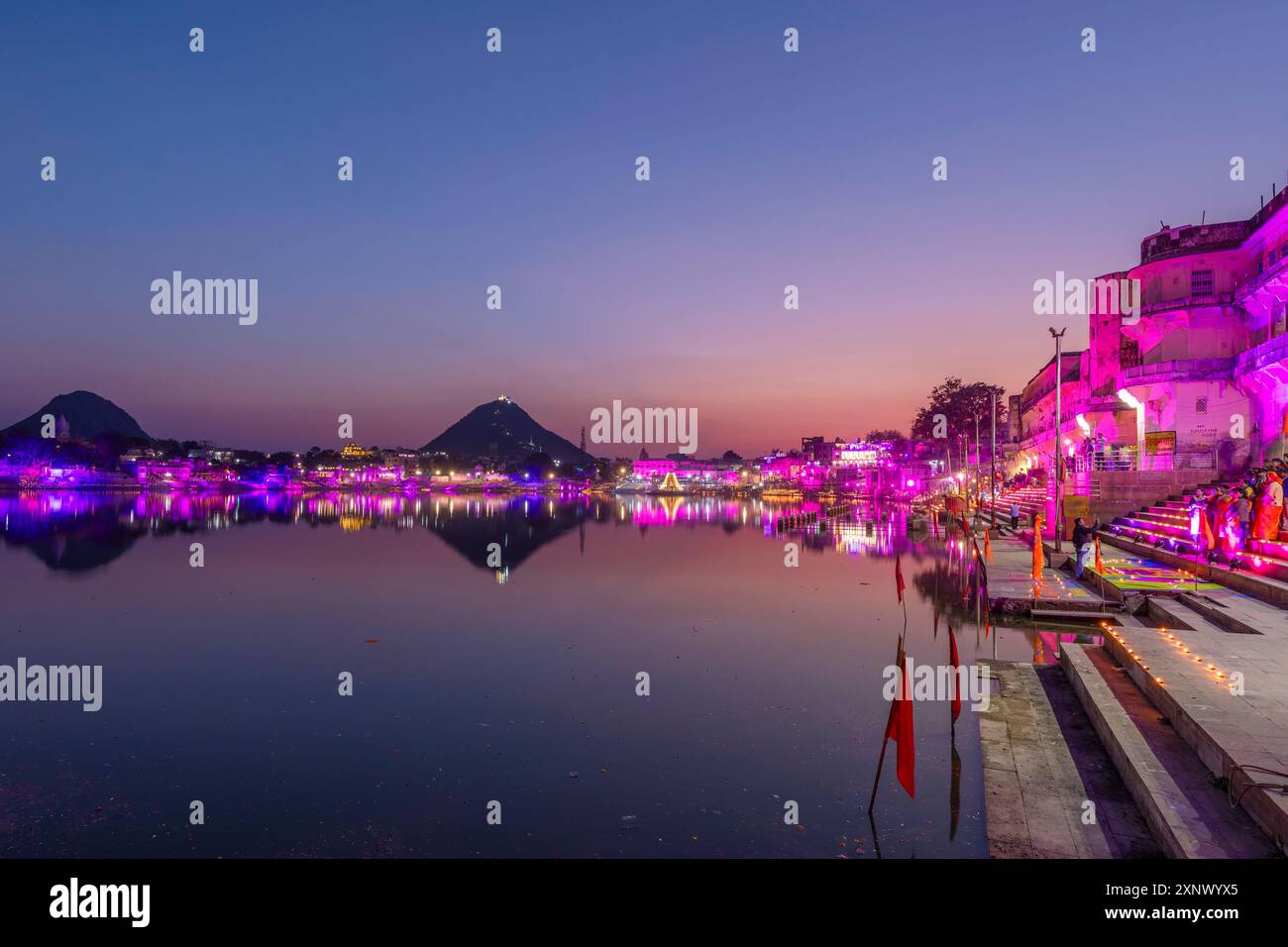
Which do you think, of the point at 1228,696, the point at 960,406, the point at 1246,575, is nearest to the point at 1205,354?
the point at 1246,575

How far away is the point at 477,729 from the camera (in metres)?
11.6

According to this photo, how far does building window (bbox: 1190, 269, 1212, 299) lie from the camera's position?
1446 inches

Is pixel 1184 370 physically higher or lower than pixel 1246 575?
higher

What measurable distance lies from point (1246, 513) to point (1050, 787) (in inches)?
635

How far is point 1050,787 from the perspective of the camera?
27.2ft

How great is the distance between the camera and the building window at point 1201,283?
36.7m

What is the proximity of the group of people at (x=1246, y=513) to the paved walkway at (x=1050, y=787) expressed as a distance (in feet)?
36.4

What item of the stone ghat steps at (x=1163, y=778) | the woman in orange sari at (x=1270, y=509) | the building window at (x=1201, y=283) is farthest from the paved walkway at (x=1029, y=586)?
the building window at (x=1201, y=283)

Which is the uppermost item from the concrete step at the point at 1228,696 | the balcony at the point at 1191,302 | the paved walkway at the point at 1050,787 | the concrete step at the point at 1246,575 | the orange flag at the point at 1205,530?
the balcony at the point at 1191,302

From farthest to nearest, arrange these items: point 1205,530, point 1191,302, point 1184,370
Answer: point 1191,302
point 1184,370
point 1205,530

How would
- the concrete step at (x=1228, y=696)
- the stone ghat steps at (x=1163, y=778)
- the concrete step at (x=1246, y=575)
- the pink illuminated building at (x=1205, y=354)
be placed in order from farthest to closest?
1. the pink illuminated building at (x=1205, y=354)
2. the concrete step at (x=1246, y=575)
3. the concrete step at (x=1228, y=696)
4. the stone ghat steps at (x=1163, y=778)

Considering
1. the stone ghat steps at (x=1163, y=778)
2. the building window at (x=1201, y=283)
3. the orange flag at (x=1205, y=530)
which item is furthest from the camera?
the building window at (x=1201, y=283)

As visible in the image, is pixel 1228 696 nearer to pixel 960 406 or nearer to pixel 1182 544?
pixel 1182 544

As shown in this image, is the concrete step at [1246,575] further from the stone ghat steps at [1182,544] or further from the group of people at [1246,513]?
the group of people at [1246,513]
